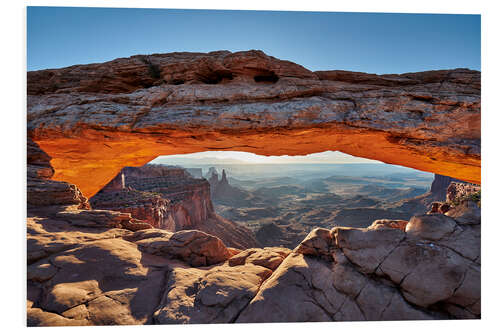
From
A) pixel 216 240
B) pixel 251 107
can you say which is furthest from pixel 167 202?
pixel 251 107

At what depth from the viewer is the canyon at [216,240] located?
363 centimetres

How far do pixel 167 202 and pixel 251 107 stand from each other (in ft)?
69.9

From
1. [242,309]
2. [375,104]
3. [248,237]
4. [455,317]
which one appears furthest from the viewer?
[248,237]

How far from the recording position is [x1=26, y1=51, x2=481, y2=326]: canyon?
3.63 meters

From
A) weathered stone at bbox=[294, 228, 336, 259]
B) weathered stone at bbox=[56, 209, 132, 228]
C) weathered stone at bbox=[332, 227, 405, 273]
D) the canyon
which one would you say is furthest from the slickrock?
weathered stone at bbox=[332, 227, 405, 273]

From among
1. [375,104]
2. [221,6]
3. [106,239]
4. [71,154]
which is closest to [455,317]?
[375,104]

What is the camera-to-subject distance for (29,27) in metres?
4.20

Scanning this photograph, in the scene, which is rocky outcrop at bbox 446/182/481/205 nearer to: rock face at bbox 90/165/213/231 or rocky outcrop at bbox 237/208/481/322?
rocky outcrop at bbox 237/208/481/322

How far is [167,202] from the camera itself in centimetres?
2316

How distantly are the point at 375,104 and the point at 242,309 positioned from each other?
234 inches

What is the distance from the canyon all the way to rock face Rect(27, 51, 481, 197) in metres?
0.04

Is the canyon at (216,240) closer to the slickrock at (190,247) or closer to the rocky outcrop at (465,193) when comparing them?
the slickrock at (190,247)

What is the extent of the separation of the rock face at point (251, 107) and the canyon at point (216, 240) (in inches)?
1.5

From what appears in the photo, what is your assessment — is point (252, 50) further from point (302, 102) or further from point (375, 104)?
point (375, 104)
